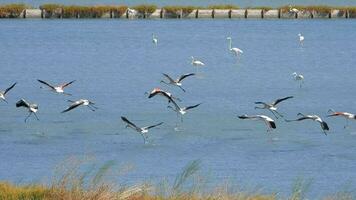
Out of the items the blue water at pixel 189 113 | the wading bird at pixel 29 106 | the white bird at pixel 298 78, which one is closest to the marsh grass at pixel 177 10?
the blue water at pixel 189 113

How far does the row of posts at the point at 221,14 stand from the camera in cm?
6131

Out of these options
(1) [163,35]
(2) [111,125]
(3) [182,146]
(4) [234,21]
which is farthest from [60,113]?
(4) [234,21]

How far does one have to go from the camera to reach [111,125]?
68.6ft

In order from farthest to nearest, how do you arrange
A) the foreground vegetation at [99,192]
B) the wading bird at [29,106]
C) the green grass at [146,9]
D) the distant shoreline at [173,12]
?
the green grass at [146,9]
the distant shoreline at [173,12]
the wading bird at [29,106]
the foreground vegetation at [99,192]

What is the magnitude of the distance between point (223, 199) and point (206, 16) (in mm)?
50414

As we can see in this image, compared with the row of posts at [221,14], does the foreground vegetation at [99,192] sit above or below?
above

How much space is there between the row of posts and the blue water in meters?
13.6

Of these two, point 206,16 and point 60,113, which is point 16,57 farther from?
point 206,16

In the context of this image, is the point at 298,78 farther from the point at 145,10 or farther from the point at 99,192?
the point at 145,10

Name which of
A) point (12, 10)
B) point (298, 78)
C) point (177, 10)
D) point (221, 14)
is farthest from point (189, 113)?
point (12, 10)

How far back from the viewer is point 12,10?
204 feet

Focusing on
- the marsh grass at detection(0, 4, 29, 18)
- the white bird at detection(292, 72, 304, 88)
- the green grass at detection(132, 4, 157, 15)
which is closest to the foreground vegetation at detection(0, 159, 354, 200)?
the white bird at detection(292, 72, 304, 88)

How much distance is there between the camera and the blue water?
55.3ft

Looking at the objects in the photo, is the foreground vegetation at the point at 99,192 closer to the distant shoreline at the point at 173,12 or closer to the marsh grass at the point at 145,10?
the distant shoreline at the point at 173,12
